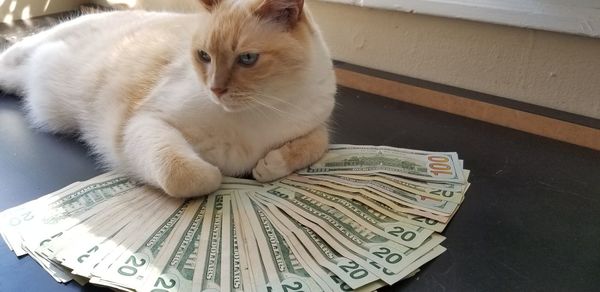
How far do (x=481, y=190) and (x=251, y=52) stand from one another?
0.58 m

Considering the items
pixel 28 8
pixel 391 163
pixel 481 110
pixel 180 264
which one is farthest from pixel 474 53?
pixel 28 8

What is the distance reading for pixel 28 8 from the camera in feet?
6.79

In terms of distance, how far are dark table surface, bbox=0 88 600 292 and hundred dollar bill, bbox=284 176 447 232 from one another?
4 cm

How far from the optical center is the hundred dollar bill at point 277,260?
68 centimetres

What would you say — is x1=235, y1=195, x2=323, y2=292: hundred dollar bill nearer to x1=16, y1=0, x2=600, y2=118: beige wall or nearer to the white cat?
the white cat

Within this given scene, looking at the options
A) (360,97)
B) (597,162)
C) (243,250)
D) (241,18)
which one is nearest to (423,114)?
(360,97)

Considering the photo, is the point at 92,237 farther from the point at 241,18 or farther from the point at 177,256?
the point at 241,18

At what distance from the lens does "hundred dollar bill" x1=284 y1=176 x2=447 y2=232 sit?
85 cm

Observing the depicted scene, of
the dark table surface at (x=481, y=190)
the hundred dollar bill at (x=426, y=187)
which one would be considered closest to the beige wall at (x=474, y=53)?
the dark table surface at (x=481, y=190)

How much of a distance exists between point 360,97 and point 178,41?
2.13 ft

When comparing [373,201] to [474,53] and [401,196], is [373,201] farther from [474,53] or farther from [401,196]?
[474,53]

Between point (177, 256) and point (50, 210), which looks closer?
point (177, 256)

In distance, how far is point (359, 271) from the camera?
0.70 metres

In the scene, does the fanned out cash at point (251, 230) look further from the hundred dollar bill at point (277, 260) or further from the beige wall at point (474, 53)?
the beige wall at point (474, 53)
